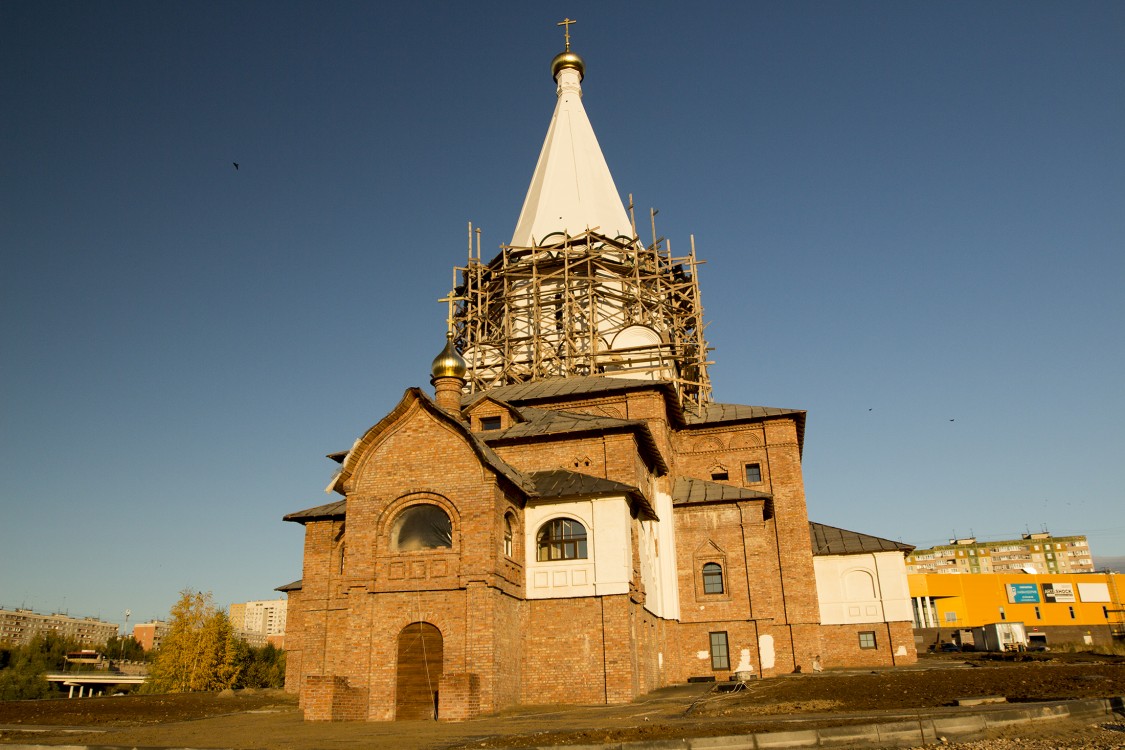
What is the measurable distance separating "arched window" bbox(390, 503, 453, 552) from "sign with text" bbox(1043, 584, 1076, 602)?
50.6m

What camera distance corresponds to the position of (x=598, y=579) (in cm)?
1828

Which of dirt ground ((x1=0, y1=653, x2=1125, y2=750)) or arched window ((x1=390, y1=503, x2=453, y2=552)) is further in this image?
arched window ((x1=390, y1=503, x2=453, y2=552))

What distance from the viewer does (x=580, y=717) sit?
1380 centimetres

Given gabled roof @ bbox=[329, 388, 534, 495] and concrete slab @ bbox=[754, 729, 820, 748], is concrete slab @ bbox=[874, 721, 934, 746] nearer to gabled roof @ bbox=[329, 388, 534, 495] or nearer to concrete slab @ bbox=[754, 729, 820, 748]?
concrete slab @ bbox=[754, 729, 820, 748]

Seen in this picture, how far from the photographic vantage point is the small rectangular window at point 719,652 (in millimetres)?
23609

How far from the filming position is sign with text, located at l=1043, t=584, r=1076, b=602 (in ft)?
176

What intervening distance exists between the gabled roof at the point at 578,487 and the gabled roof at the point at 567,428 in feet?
4.07

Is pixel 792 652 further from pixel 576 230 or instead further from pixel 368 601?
pixel 576 230

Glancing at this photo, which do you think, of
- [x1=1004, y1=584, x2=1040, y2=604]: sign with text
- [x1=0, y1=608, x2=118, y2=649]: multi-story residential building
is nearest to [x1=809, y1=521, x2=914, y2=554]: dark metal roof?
[x1=1004, y1=584, x2=1040, y2=604]: sign with text

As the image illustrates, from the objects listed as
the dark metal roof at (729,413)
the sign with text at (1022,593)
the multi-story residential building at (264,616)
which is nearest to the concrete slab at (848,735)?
the dark metal roof at (729,413)

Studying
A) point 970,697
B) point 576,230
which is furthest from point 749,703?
point 576,230

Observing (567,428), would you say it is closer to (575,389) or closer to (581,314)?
(575,389)

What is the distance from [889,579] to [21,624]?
130 m

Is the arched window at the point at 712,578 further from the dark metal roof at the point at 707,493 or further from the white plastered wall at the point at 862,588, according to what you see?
the white plastered wall at the point at 862,588
